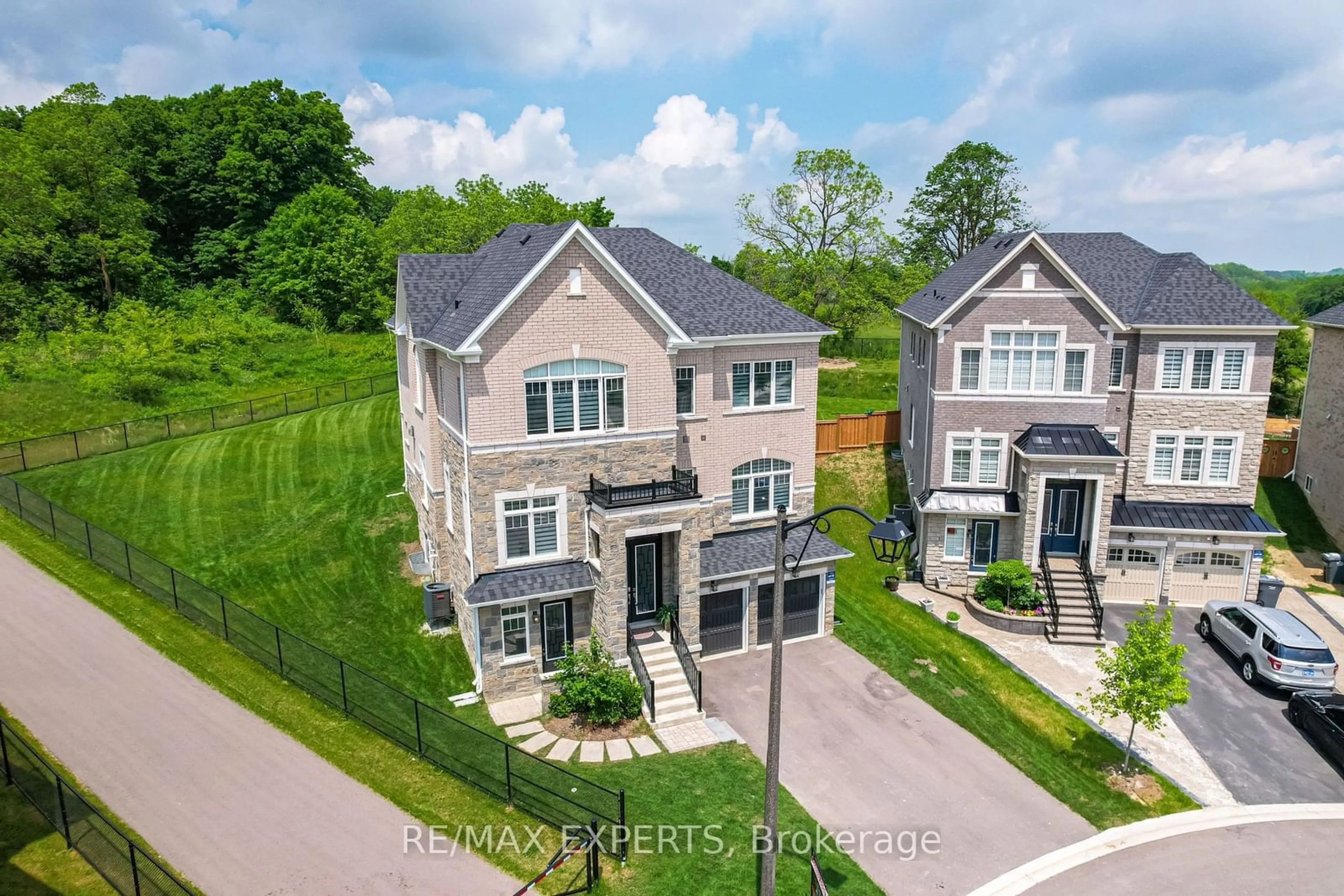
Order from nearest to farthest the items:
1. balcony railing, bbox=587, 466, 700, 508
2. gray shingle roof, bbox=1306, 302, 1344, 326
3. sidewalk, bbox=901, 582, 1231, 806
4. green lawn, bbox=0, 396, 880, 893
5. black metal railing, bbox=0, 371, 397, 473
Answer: green lawn, bbox=0, 396, 880, 893
sidewalk, bbox=901, 582, 1231, 806
balcony railing, bbox=587, 466, 700, 508
black metal railing, bbox=0, 371, 397, 473
gray shingle roof, bbox=1306, 302, 1344, 326

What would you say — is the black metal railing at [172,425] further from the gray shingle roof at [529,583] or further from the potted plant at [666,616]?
the potted plant at [666,616]

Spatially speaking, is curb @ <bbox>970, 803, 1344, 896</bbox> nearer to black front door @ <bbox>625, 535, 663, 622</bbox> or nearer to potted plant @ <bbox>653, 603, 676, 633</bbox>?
potted plant @ <bbox>653, 603, 676, 633</bbox>

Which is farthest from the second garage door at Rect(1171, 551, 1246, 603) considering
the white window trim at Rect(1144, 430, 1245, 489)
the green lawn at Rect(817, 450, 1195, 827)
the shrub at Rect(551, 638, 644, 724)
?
the shrub at Rect(551, 638, 644, 724)

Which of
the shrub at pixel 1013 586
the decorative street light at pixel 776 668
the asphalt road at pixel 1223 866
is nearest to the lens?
the decorative street light at pixel 776 668

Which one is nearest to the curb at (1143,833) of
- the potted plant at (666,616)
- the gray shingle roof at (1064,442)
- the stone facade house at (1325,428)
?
the potted plant at (666,616)

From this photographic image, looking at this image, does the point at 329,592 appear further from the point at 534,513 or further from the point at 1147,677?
the point at 1147,677

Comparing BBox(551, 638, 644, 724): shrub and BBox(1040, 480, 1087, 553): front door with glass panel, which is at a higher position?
BBox(1040, 480, 1087, 553): front door with glass panel

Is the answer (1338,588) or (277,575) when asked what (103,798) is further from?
(1338,588)

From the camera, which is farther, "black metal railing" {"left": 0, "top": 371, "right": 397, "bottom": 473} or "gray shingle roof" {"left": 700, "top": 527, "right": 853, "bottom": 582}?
"black metal railing" {"left": 0, "top": 371, "right": 397, "bottom": 473}
